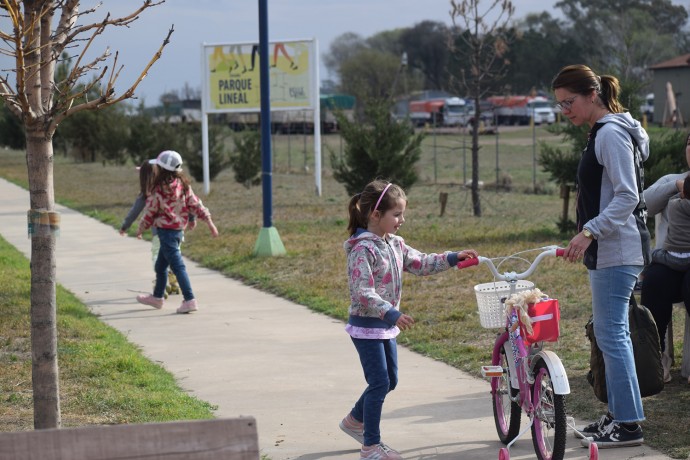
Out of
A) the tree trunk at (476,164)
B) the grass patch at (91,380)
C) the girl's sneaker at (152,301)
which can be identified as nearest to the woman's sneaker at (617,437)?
the grass patch at (91,380)

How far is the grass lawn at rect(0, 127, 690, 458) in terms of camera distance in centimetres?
784

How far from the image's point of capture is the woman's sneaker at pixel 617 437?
5773 mm

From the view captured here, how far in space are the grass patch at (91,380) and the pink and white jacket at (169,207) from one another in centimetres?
104

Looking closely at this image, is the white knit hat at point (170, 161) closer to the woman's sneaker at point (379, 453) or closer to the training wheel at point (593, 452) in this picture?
the woman's sneaker at point (379, 453)

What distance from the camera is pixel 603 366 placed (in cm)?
616

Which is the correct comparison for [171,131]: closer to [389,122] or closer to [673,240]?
[389,122]

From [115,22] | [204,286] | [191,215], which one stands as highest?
[115,22]

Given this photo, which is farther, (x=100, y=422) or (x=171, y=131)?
(x=171, y=131)

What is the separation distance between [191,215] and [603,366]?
18.2 ft

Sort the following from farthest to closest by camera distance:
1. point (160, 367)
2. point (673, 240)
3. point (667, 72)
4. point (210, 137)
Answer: point (667, 72) < point (210, 137) < point (160, 367) < point (673, 240)

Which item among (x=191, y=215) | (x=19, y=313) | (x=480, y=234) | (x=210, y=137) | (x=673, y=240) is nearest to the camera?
(x=673, y=240)

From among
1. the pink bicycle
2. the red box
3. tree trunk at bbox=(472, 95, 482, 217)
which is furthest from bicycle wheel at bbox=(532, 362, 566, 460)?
tree trunk at bbox=(472, 95, 482, 217)

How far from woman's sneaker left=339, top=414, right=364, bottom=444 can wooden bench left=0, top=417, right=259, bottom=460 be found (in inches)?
102

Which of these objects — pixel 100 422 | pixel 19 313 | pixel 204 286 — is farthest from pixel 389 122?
pixel 100 422
